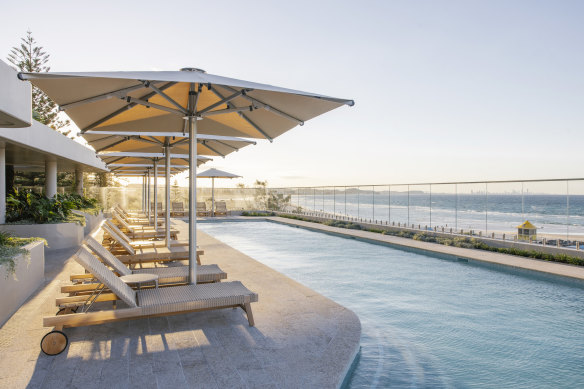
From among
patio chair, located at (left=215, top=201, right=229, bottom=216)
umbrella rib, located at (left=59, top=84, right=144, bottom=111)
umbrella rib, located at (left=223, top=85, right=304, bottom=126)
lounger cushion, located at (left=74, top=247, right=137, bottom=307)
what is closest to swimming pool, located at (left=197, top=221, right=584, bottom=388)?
lounger cushion, located at (left=74, top=247, right=137, bottom=307)

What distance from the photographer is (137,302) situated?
3.52 metres

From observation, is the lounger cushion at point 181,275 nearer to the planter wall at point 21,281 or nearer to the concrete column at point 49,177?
the planter wall at point 21,281

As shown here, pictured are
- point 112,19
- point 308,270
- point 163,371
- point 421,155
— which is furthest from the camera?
point 421,155

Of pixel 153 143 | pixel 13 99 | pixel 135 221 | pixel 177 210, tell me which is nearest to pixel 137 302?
pixel 13 99

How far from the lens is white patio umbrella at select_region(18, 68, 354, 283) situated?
309 cm

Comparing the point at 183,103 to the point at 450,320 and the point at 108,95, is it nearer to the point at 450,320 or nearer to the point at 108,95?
the point at 108,95

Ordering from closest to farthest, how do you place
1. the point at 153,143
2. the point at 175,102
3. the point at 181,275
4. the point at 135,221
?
the point at 175,102, the point at 181,275, the point at 153,143, the point at 135,221

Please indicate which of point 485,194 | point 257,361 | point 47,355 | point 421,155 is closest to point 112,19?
point 47,355

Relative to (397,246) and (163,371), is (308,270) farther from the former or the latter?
(163,371)

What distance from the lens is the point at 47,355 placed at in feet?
10.2

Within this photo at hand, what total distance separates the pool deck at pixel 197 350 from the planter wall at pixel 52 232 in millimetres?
4470

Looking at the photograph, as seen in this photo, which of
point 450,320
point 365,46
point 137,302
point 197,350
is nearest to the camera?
point 197,350

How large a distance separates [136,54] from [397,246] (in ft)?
32.0

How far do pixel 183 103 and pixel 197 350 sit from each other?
2599mm
